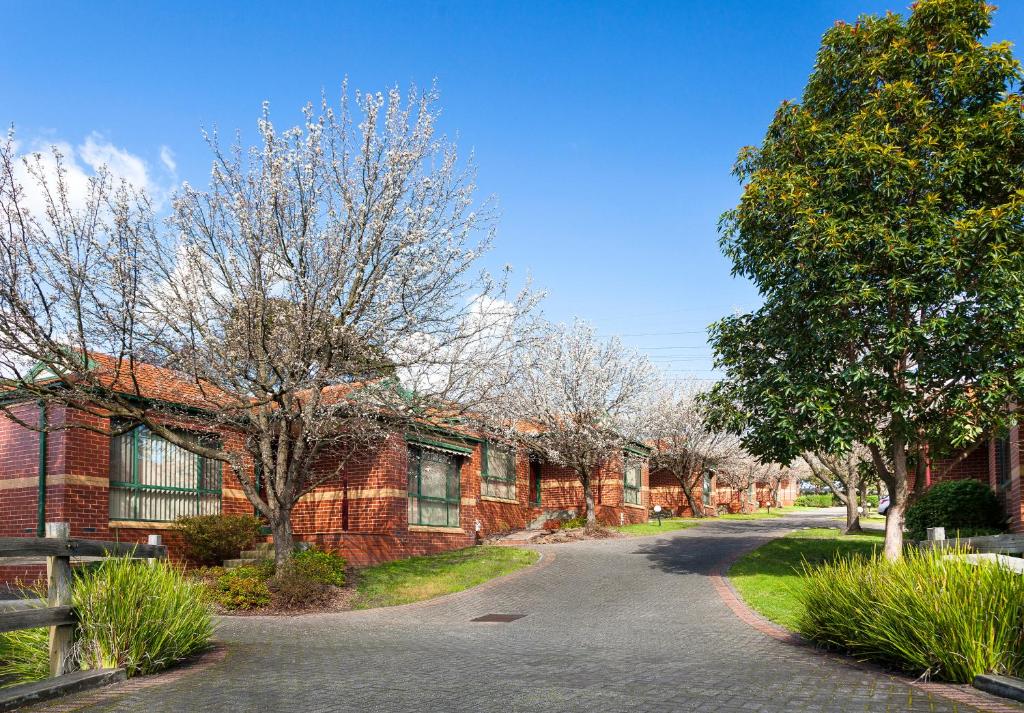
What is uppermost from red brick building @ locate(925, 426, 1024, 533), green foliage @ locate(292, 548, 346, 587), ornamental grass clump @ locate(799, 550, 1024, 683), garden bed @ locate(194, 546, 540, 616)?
red brick building @ locate(925, 426, 1024, 533)

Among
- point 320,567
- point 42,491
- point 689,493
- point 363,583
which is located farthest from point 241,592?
point 689,493

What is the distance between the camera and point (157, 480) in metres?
17.7

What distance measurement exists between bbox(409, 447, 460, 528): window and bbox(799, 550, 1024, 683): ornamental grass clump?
546 inches

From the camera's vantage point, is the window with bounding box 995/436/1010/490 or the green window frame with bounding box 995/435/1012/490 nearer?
the green window frame with bounding box 995/435/1012/490

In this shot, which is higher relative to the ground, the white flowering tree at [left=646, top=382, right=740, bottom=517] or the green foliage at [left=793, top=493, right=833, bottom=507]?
the white flowering tree at [left=646, top=382, right=740, bottom=517]

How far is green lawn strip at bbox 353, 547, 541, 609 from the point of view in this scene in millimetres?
15874

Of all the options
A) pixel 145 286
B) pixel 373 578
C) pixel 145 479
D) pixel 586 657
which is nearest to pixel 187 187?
pixel 145 286

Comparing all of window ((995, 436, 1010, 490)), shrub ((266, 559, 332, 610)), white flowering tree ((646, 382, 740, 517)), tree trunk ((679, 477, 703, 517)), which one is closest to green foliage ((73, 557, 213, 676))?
shrub ((266, 559, 332, 610))

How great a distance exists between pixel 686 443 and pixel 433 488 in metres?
19.7

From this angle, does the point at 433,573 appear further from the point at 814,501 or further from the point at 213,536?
the point at 814,501

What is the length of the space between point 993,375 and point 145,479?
15.7 meters

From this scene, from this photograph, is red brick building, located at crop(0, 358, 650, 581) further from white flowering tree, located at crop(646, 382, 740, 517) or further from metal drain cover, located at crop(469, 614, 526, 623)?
white flowering tree, located at crop(646, 382, 740, 517)

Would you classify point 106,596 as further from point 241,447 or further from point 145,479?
point 241,447

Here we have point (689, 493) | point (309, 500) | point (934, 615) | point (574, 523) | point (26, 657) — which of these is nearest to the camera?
point (934, 615)
